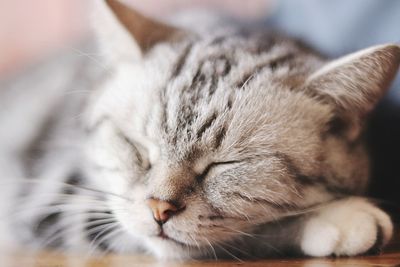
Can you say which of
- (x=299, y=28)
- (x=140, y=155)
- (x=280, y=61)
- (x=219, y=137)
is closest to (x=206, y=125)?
(x=219, y=137)

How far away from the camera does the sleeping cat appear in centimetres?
95

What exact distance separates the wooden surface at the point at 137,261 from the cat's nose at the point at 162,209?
0.09 metres

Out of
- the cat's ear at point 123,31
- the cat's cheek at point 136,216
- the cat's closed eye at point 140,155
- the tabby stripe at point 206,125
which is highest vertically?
the cat's ear at point 123,31

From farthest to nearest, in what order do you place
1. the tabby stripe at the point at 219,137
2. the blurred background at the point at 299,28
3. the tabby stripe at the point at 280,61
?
the blurred background at the point at 299,28
the tabby stripe at the point at 280,61
the tabby stripe at the point at 219,137

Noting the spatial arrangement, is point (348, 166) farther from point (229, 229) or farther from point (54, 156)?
point (54, 156)

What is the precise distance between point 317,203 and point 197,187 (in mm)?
241

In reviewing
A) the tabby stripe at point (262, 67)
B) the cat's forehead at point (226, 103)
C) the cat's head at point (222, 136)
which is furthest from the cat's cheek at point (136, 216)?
the tabby stripe at point (262, 67)

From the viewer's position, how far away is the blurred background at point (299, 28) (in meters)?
1.32

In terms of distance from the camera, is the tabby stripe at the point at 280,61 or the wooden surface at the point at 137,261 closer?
the wooden surface at the point at 137,261

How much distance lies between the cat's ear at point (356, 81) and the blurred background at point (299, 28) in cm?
28

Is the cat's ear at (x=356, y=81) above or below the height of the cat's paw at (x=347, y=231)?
above

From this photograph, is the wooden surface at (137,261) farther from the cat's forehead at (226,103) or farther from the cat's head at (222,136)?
the cat's forehead at (226,103)

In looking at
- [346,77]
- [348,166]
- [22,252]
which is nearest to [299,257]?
[348,166]

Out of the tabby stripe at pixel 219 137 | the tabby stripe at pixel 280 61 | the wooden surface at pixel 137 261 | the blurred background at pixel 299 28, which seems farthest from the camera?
the blurred background at pixel 299 28
